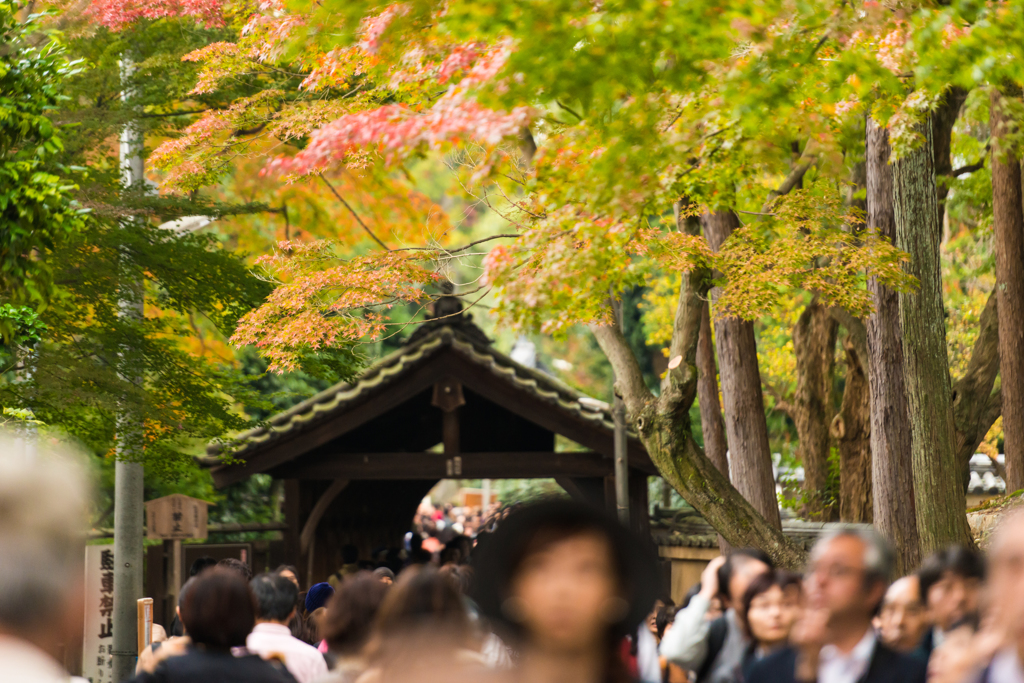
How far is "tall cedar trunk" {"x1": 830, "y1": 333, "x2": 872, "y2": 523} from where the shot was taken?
1359 cm

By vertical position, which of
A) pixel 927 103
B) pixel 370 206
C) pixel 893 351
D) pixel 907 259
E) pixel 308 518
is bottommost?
pixel 308 518

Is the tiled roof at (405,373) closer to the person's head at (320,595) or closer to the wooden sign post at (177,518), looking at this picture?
the wooden sign post at (177,518)

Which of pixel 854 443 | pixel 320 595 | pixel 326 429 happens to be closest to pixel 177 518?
pixel 326 429

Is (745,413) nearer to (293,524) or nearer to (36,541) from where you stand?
(293,524)

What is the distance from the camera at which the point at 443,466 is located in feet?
43.2

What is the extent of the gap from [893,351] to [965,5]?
17.8 feet

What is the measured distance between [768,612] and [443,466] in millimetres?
9778

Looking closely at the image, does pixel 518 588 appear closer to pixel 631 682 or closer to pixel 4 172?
pixel 631 682

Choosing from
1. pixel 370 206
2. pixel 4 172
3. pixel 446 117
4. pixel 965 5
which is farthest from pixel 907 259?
pixel 370 206

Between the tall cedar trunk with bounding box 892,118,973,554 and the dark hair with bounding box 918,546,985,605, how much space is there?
487cm

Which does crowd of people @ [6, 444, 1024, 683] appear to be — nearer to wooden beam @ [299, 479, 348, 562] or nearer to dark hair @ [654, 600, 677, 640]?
dark hair @ [654, 600, 677, 640]

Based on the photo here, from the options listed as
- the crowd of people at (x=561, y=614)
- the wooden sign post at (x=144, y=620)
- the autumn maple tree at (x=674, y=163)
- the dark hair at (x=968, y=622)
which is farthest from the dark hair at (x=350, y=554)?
the dark hair at (x=968, y=622)

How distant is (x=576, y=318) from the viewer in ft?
27.6

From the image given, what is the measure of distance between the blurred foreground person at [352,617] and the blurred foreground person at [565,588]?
6.82 feet
